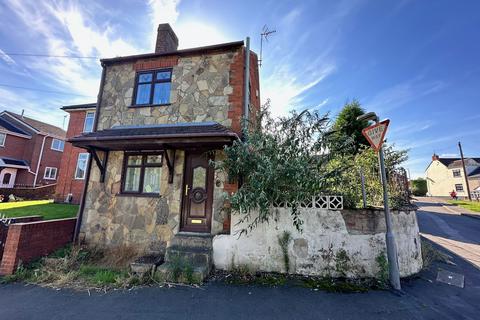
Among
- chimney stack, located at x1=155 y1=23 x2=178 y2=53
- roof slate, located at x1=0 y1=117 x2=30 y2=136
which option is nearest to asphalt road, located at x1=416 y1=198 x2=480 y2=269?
chimney stack, located at x1=155 y1=23 x2=178 y2=53

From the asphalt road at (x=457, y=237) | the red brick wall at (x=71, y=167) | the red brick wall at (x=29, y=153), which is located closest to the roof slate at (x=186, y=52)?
the asphalt road at (x=457, y=237)

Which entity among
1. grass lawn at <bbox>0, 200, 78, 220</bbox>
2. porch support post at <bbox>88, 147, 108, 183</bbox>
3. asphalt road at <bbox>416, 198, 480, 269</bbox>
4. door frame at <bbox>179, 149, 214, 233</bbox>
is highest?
porch support post at <bbox>88, 147, 108, 183</bbox>

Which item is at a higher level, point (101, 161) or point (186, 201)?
point (101, 161)

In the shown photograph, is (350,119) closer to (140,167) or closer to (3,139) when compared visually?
(140,167)

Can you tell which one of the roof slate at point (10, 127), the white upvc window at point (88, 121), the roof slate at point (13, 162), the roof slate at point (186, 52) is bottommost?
the roof slate at point (13, 162)

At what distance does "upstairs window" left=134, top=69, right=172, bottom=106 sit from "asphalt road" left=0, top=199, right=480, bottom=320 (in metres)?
5.39

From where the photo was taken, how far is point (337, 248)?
14.9ft

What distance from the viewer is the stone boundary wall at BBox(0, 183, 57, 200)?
16.1m

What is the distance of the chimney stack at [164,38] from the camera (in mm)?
7711

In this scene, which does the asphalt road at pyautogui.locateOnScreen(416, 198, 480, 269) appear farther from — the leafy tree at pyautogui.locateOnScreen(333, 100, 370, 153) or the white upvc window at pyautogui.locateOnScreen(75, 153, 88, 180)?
the white upvc window at pyautogui.locateOnScreen(75, 153, 88, 180)

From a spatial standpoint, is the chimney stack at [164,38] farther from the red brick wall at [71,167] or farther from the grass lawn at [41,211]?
the red brick wall at [71,167]

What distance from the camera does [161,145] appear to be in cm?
566

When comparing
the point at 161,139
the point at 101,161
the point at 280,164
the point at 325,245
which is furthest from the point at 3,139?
the point at 325,245

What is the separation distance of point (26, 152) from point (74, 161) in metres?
11.9
